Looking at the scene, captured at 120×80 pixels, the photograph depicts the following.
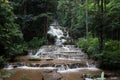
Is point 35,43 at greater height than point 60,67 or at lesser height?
greater

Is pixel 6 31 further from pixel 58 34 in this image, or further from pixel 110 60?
pixel 58 34

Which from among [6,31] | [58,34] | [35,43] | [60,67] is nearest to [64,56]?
[60,67]

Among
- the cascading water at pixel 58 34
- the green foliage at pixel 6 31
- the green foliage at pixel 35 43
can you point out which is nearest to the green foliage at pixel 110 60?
the green foliage at pixel 6 31

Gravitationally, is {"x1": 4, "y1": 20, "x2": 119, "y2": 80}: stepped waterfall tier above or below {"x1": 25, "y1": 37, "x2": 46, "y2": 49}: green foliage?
below

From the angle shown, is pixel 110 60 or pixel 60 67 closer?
pixel 110 60

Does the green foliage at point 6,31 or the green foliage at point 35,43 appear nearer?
the green foliage at point 6,31

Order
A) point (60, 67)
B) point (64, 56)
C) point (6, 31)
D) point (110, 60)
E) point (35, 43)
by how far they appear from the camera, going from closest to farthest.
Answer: point (110, 60) < point (60, 67) < point (6, 31) < point (64, 56) < point (35, 43)

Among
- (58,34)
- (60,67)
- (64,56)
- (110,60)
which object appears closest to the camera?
(110,60)

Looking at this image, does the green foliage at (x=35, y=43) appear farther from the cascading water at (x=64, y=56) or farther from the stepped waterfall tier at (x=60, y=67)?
the cascading water at (x=64, y=56)

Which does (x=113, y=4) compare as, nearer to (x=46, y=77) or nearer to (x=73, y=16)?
(x=46, y=77)

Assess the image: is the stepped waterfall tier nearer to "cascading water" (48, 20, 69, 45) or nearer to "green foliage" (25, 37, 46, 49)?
"green foliage" (25, 37, 46, 49)

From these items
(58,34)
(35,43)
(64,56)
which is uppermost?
(58,34)

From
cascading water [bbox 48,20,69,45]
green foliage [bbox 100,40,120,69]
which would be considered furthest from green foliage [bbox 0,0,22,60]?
cascading water [bbox 48,20,69,45]

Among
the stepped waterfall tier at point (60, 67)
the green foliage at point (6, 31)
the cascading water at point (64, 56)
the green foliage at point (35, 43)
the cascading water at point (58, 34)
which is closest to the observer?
the stepped waterfall tier at point (60, 67)
